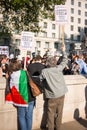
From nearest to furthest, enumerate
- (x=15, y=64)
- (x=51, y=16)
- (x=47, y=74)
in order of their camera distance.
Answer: (x=15, y=64) → (x=47, y=74) → (x=51, y=16)

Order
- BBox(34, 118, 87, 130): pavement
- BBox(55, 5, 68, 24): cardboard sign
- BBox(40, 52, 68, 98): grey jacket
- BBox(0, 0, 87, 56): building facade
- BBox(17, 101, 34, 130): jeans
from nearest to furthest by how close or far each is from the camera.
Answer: BBox(17, 101, 34, 130): jeans
BBox(40, 52, 68, 98): grey jacket
BBox(34, 118, 87, 130): pavement
BBox(55, 5, 68, 24): cardboard sign
BBox(0, 0, 87, 56): building facade

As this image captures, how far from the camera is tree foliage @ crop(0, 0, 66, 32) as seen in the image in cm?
3351

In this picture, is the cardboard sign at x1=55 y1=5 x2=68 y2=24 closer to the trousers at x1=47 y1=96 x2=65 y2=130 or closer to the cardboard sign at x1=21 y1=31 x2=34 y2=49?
the cardboard sign at x1=21 y1=31 x2=34 y2=49

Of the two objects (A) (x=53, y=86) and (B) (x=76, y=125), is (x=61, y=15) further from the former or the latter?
(B) (x=76, y=125)

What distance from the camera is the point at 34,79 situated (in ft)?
26.8

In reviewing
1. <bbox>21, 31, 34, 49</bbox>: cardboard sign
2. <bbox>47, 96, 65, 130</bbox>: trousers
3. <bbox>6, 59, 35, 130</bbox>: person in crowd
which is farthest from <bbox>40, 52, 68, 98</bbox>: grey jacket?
<bbox>21, 31, 34, 49</bbox>: cardboard sign

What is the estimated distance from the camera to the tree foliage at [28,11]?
110ft

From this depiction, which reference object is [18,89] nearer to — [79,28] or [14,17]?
[14,17]

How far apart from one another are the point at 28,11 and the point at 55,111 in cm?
2601

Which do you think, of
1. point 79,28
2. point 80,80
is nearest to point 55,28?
point 79,28

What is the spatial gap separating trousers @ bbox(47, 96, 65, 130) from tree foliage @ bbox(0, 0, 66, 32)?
24.0 metres

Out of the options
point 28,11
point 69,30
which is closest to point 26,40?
point 28,11

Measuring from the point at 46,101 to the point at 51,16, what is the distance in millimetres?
24464

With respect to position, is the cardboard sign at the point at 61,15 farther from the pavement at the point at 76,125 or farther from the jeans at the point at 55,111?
the pavement at the point at 76,125
